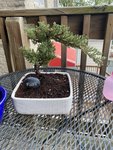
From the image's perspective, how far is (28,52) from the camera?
662 millimetres

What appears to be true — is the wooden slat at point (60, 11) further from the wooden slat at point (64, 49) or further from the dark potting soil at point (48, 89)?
the dark potting soil at point (48, 89)

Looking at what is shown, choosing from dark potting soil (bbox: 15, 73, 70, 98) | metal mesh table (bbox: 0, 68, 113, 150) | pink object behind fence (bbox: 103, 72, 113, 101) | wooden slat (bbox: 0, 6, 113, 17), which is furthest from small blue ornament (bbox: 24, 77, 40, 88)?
wooden slat (bbox: 0, 6, 113, 17)

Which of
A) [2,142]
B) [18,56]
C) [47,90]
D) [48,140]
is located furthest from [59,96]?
[18,56]

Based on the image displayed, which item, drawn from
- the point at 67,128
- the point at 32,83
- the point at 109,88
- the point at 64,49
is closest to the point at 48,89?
the point at 32,83

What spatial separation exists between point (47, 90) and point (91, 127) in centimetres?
26

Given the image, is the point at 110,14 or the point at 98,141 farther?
the point at 110,14

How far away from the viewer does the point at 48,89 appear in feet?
2.26

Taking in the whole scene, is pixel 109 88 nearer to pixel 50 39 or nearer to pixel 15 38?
pixel 50 39

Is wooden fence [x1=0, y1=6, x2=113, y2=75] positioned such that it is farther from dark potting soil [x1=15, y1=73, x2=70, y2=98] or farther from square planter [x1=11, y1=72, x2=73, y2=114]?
square planter [x1=11, y1=72, x2=73, y2=114]

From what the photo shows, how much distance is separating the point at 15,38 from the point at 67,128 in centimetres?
71

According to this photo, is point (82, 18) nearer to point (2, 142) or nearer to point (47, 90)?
point (47, 90)

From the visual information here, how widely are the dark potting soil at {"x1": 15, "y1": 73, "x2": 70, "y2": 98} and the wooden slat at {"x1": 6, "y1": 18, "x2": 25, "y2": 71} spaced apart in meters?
0.37

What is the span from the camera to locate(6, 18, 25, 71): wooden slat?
967 millimetres

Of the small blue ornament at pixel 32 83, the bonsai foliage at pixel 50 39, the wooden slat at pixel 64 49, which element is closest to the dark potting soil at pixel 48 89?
the small blue ornament at pixel 32 83
